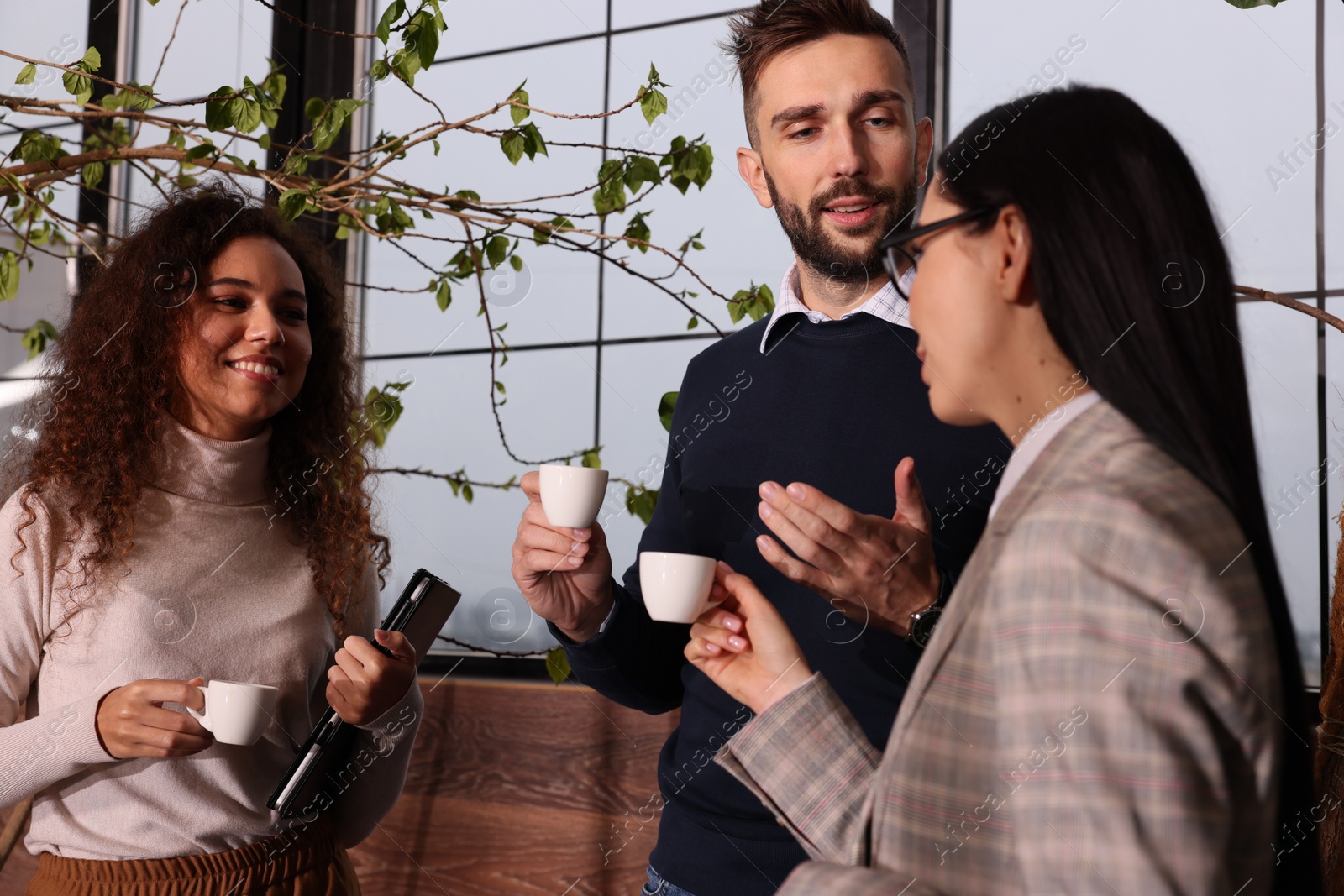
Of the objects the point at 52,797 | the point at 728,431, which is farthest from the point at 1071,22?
the point at 52,797

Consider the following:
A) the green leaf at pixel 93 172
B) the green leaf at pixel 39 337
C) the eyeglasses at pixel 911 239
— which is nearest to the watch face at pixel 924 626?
the eyeglasses at pixel 911 239

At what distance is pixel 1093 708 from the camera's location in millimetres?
558

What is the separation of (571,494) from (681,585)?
0.74 feet

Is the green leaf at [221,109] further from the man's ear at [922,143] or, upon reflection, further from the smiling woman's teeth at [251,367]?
the man's ear at [922,143]

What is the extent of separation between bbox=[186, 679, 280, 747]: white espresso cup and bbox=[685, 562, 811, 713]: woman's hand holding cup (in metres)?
0.61

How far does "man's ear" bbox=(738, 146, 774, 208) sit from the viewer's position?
1465 millimetres

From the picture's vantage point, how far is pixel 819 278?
142 centimetres

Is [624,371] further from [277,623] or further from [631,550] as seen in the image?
[277,623]

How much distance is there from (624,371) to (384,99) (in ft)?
3.64

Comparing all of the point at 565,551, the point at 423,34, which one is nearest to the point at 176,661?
the point at 565,551

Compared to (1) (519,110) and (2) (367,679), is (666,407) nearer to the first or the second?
(1) (519,110)

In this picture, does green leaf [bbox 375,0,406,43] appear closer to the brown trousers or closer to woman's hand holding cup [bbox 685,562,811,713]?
woman's hand holding cup [bbox 685,562,811,713]

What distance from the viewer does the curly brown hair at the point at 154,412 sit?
1503mm

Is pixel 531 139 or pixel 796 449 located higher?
pixel 531 139
